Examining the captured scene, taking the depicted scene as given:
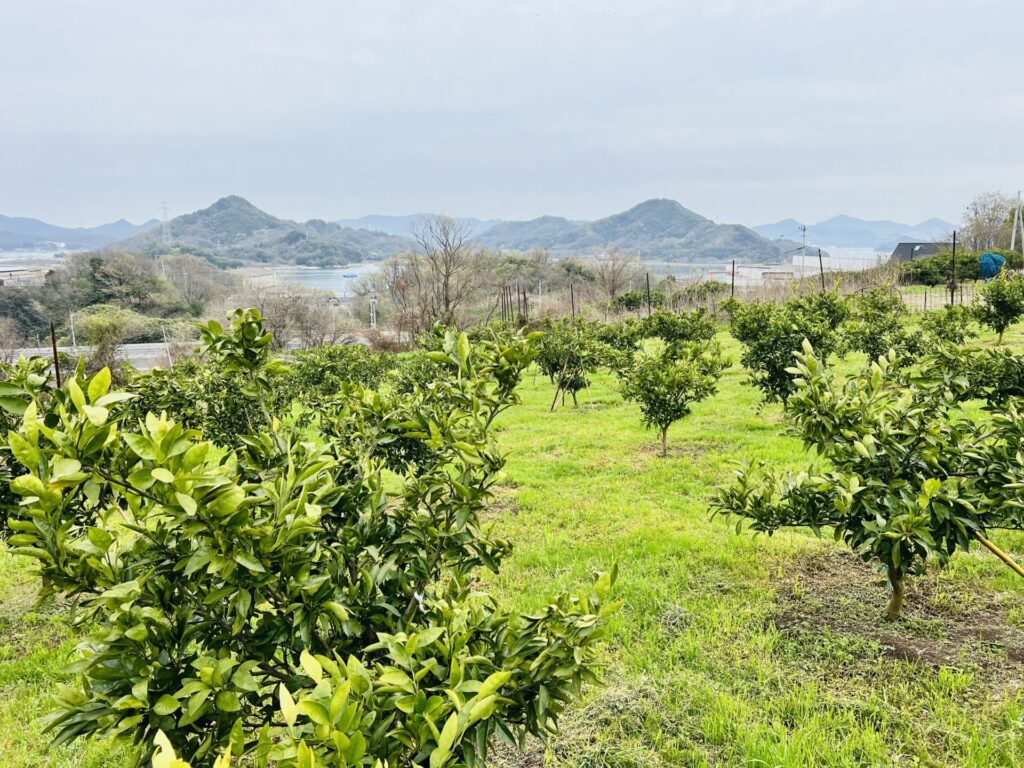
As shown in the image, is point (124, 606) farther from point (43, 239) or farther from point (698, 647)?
point (43, 239)

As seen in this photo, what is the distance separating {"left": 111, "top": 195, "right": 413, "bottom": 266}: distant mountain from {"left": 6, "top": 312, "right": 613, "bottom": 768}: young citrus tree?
85.3m

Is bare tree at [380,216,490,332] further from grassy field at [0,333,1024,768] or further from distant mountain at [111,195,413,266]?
distant mountain at [111,195,413,266]

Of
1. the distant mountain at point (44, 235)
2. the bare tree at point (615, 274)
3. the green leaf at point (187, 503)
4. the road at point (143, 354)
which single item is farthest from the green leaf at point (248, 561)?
the distant mountain at point (44, 235)

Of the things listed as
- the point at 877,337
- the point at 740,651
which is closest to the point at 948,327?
the point at 877,337

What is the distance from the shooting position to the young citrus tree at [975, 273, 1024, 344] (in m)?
12.3

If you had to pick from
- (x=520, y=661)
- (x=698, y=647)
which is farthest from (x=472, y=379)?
(x=698, y=647)

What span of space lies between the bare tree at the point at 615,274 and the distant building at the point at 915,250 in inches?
745

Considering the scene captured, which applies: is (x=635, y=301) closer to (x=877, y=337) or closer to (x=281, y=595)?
(x=877, y=337)

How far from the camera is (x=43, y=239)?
11956cm

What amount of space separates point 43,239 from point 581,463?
490 ft

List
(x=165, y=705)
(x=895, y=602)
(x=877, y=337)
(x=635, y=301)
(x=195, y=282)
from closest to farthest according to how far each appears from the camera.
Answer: (x=165, y=705), (x=895, y=602), (x=877, y=337), (x=635, y=301), (x=195, y=282)

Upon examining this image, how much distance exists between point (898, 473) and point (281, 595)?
8.94 ft

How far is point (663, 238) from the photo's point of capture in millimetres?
104500

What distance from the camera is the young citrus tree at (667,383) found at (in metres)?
7.58
